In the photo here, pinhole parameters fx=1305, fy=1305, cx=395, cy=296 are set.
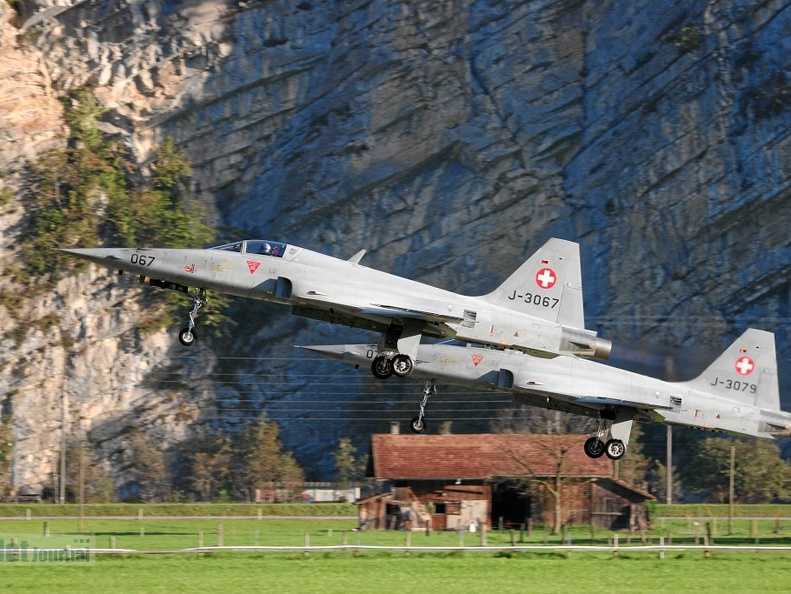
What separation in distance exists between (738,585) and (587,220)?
4775 centimetres

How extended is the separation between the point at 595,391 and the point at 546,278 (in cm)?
746

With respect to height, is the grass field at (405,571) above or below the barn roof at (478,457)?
below

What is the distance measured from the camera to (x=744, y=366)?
172ft

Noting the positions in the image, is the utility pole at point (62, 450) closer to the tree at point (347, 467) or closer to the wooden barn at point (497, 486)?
the tree at point (347, 467)

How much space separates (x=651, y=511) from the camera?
67500mm

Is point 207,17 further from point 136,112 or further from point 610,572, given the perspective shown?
point 610,572

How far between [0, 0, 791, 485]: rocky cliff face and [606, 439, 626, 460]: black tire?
34.2m

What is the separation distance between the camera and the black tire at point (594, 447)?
48.0 m

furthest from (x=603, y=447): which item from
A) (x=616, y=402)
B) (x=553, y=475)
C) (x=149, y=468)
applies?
(x=149, y=468)

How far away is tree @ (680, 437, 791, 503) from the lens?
79750mm

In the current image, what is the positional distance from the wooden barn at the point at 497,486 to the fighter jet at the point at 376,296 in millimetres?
22709

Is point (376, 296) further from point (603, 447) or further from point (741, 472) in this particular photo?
point (741, 472)

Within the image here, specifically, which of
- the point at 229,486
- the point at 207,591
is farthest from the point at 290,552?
the point at 229,486

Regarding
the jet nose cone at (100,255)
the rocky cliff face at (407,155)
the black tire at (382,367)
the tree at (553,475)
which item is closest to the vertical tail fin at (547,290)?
the black tire at (382,367)
